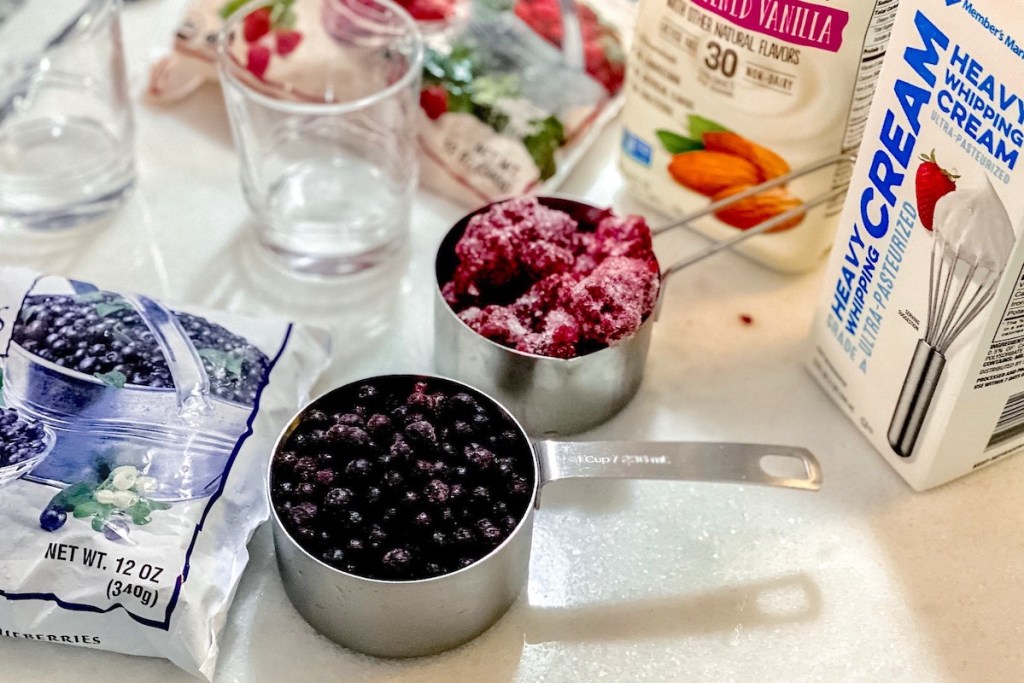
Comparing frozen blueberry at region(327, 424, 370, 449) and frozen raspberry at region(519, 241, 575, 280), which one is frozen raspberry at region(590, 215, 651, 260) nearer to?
frozen raspberry at region(519, 241, 575, 280)

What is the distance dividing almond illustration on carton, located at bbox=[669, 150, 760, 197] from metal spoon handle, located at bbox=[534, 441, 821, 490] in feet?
0.76

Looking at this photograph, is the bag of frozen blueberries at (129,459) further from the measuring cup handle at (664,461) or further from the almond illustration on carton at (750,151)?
the almond illustration on carton at (750,151)

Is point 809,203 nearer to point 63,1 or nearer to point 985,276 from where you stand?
point 985,276

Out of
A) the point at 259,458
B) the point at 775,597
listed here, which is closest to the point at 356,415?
the point at 259,458

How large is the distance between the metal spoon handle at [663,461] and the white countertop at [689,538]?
0.05m

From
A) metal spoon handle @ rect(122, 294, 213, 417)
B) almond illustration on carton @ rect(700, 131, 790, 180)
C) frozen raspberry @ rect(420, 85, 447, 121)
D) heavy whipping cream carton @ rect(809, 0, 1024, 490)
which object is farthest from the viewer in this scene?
frozen raspberry @ rect(420, 85, 447, 121)

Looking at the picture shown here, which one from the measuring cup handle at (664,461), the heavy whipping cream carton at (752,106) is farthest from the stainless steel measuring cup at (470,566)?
the heavy whipping cream carton at (752,106)

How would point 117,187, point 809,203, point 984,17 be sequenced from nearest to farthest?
point 984,17, point 809,203, point 117,187

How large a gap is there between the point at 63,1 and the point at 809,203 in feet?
2.26

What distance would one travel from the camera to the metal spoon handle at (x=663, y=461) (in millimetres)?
689

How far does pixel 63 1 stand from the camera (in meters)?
1.04

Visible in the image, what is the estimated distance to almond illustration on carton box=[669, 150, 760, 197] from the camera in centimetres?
85

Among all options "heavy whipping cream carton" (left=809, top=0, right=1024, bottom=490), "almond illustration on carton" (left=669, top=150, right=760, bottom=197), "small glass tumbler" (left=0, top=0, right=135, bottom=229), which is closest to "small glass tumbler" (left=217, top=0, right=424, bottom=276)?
"small glass tumbler" (left=0, top=0, right=135, bottom=229)

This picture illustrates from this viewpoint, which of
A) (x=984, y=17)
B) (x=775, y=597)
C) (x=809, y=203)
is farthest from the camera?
(x=809, y=203)
